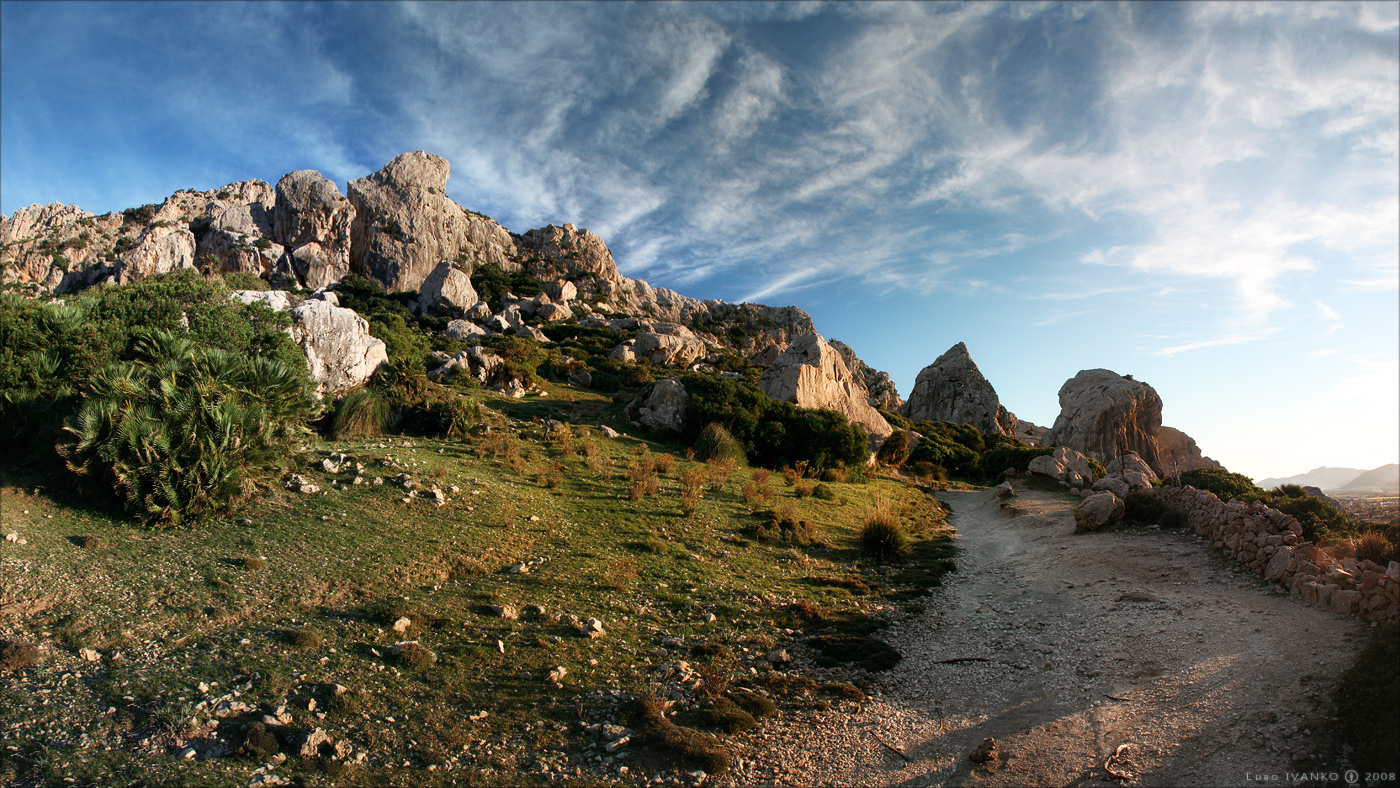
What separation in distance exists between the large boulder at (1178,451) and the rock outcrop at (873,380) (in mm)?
30086

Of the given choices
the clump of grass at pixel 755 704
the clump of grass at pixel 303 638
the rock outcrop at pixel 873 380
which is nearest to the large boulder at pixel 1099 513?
the clump of grass at pixel 755 704

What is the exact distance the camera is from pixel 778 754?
5457mm

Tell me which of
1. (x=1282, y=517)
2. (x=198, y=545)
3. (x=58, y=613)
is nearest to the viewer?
(x=58, y=613)

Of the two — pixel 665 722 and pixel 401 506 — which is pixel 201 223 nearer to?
pixel 401 506

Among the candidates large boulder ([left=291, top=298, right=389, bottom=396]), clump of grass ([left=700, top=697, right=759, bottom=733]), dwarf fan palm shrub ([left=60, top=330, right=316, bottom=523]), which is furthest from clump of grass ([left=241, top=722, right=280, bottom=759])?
large boulder ([left=291, top=298, right=389, bottom=396])

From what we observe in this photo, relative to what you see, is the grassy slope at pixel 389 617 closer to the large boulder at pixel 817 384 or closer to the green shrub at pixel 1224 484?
the green shrub at pixel 1224 484

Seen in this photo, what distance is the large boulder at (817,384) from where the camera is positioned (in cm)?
2894

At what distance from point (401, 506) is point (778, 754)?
28.4 feet

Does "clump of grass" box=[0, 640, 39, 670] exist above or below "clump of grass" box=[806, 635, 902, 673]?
above

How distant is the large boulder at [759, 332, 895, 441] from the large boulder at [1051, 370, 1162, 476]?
470 inches

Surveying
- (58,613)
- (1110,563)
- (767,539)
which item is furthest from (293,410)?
(1110,563)

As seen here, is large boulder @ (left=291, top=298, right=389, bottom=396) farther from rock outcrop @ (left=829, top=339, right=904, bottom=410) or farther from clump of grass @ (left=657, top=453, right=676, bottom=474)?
rock outcrop @ (left=829, top=339, right=904, bottom=410)

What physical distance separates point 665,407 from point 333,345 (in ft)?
38.0

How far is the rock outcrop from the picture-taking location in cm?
6788
